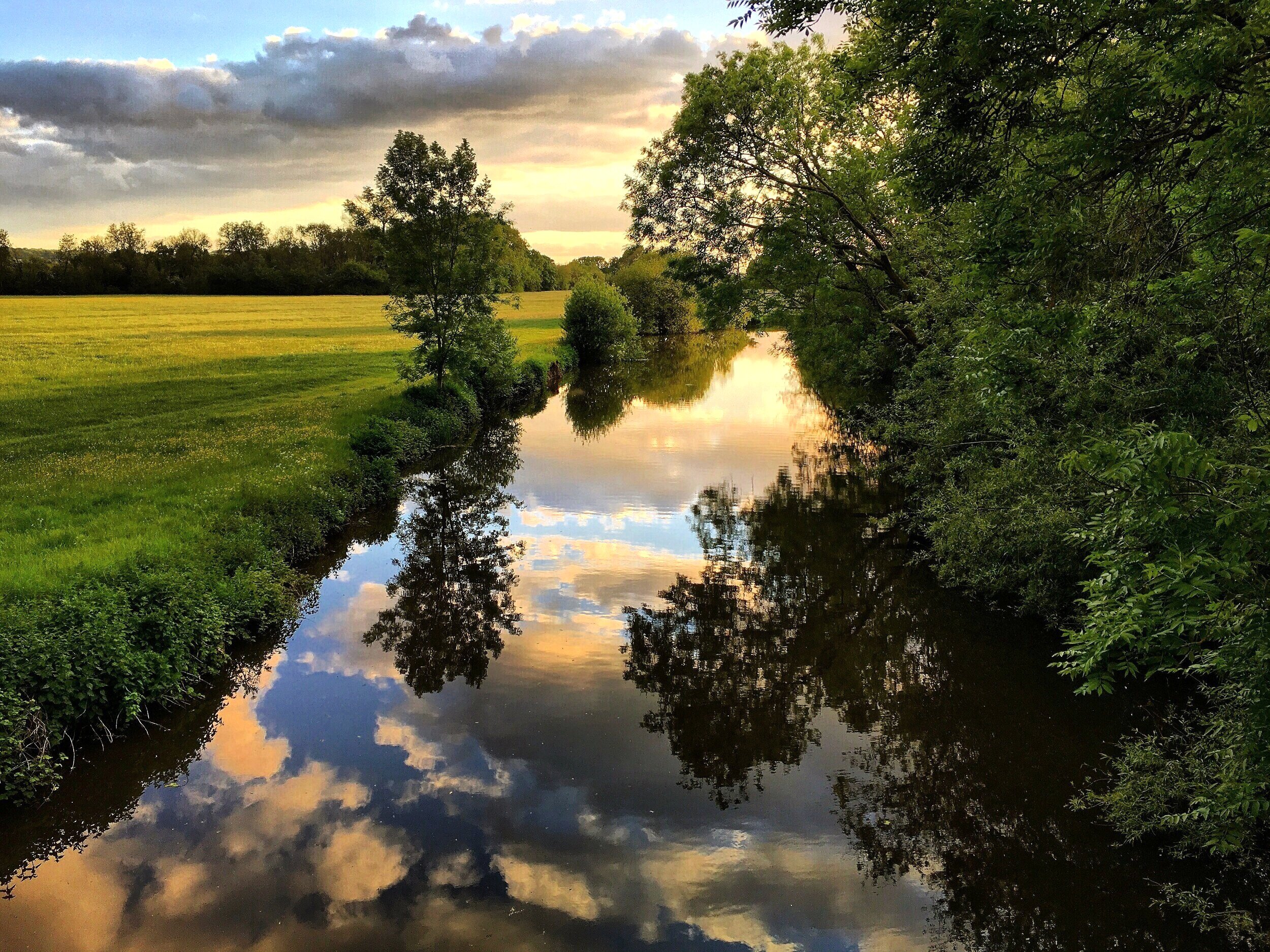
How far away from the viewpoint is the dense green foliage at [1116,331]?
16.1 ft

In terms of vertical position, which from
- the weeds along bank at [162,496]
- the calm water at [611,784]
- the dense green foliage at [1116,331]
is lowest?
the calm water at [611,784]

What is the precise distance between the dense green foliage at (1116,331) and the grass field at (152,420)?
12.2 m

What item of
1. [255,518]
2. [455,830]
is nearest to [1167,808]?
[455,830]

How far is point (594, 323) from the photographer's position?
180 feet

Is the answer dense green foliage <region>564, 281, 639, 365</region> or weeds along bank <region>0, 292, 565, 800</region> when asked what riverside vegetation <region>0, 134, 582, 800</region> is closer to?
weeds along bank <region>0, 292, 565, 800</region>

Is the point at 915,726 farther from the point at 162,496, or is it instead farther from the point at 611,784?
the point at 162,496

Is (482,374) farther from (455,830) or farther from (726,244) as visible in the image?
(455,830)

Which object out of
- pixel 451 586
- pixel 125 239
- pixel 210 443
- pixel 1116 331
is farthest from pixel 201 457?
pixel 125 239

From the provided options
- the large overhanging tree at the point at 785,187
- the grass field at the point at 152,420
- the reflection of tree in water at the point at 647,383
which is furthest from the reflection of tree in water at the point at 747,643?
the reflection of tree in water at the point at 647,383

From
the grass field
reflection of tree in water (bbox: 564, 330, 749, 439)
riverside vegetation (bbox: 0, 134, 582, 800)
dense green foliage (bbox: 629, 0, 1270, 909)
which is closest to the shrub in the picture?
reflection of tree in water (bbox: 564, 330, 749, 439)

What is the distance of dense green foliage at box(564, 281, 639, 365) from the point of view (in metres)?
54.6

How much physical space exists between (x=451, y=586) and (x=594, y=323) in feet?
138

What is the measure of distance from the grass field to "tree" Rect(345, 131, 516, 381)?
10.2ft

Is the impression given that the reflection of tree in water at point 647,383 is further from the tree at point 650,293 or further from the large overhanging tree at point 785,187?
the tree at point 650,293
